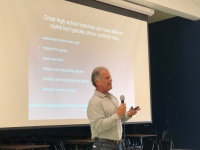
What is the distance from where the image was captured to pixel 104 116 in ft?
8.23

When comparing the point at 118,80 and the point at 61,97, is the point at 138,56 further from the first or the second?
the point at 61,97

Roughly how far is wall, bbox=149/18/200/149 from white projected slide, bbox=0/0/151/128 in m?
1.51

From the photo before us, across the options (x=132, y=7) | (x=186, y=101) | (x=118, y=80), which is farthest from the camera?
(x=186, y=101)

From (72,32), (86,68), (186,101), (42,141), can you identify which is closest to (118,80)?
(86,68)

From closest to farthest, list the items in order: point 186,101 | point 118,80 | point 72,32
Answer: point 72,32, point 118,80, point 186,101

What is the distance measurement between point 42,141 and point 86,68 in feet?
3.96

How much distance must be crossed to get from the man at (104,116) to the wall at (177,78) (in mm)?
4172

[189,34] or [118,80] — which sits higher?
[189,34]

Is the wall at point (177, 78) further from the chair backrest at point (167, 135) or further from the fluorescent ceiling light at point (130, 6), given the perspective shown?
the fluorescent ceiling light at point (130, 6)

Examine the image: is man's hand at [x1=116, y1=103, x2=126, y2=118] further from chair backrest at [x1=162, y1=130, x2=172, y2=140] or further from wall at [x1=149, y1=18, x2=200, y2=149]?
wall at [x1=149, y1=18, x2=200, y2=149]

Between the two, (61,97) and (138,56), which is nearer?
(61,97)

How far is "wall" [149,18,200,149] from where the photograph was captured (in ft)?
21.2

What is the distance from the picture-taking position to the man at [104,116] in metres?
2.43

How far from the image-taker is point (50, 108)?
413cm
